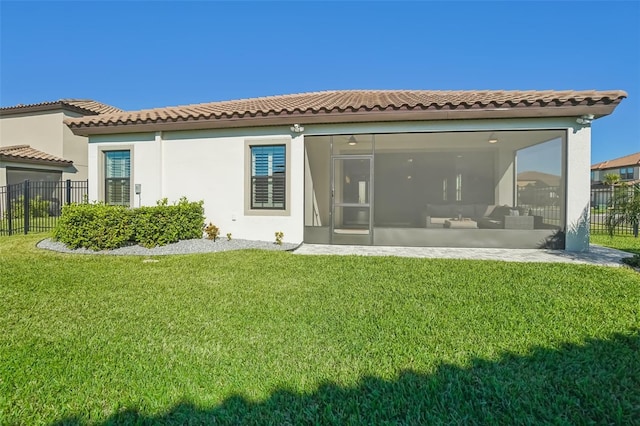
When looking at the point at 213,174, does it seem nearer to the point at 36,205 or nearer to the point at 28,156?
the point at 36,205

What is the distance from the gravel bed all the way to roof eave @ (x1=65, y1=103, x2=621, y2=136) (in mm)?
3642

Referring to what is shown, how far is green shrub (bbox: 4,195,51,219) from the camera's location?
49.9 ft

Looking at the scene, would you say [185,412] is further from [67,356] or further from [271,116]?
[271,116]

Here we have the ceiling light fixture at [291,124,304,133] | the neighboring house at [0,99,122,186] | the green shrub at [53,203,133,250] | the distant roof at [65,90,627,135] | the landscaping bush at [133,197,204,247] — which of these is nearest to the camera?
the distant roof at [65,90,627,135]

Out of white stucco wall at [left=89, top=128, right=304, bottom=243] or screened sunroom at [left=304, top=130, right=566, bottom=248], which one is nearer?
screened sunroom at [left=304, top=130, right=566, bottom=248]

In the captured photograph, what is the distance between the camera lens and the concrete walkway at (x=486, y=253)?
7.45 meters

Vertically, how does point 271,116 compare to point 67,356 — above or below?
above

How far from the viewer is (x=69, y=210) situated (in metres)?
8.84

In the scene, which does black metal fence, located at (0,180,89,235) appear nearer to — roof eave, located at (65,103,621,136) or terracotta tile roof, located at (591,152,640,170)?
roof eave, located at (65,103,621,136)

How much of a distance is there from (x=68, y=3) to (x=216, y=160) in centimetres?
719

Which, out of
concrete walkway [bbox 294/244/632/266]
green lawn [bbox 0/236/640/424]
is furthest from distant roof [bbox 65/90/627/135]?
green lawn [bbox 0/236/640/424]

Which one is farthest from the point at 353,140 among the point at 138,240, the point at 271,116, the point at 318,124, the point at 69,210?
the point at 69,210

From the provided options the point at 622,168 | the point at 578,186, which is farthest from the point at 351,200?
the point at 622,168

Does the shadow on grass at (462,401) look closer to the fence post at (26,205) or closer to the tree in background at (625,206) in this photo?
the tree in background at (625,206)
